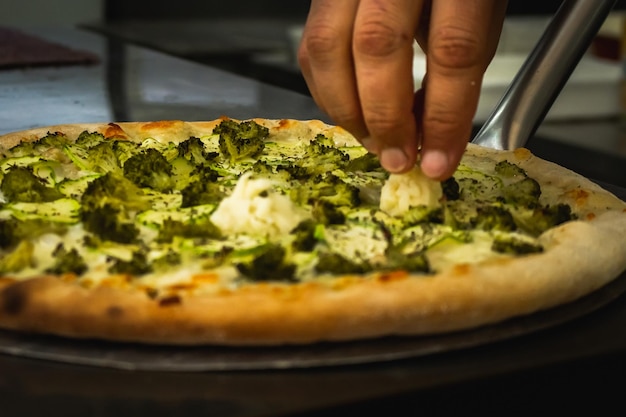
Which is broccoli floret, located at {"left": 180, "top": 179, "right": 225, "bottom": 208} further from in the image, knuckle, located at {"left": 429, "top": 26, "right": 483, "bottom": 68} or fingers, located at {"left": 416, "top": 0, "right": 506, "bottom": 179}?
knuckle, located at {"left": 429, "top": 26, "right": 483, "bottom": 68}

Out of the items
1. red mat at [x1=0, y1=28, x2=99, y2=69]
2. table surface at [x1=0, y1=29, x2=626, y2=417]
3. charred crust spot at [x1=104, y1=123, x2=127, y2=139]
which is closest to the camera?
table surface at [x1=0, y1=29, x2=626, y2=417]

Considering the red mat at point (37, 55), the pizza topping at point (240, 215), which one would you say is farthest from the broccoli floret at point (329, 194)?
the red mat at point (37, 55)

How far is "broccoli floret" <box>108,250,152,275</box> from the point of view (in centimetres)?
189

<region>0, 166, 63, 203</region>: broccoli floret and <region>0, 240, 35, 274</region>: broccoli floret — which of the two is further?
<region>0, 166, 63, 203</region>: broccoli floret

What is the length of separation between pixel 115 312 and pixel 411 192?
2.79 ft

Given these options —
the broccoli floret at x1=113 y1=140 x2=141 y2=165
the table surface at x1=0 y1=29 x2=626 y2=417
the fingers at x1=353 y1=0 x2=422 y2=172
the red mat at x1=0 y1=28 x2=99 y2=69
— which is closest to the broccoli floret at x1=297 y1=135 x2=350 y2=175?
the broccoli floret at x1=113 y1=140 x2=141 y2=165

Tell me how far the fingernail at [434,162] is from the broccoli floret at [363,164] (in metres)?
0.63

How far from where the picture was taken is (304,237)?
202 centimetres

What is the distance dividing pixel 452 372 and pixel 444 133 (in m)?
0.61

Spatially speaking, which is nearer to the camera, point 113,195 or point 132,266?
point 132,266

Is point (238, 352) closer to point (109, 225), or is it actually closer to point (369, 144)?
point (109, 225)

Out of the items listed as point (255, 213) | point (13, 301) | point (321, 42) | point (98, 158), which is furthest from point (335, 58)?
point (98, 158)

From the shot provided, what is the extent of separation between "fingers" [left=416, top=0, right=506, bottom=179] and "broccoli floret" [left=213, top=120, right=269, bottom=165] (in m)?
0.90

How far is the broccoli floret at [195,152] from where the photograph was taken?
109 inches
